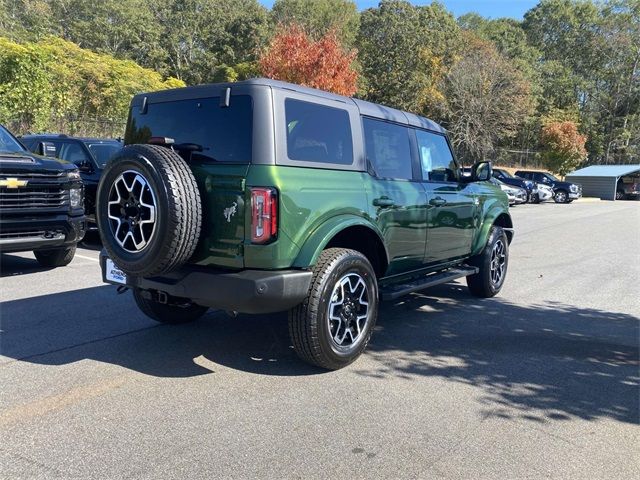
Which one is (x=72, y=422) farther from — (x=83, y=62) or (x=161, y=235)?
Result: (x=83, y=62)

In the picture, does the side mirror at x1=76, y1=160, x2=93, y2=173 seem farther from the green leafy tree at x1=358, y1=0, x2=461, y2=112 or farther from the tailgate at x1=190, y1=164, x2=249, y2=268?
the green leafy tree at x1=358, y1=0, x2=461, y2=112

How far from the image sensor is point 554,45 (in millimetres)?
59188

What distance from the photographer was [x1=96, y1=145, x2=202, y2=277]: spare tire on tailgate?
3635 mm

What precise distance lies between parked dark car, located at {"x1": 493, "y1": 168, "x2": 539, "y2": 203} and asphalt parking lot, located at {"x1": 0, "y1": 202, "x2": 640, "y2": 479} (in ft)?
72.2

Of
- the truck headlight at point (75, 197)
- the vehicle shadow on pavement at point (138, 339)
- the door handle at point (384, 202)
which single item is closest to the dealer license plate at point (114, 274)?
the vehicle shadow on pavement at point (138, 339)

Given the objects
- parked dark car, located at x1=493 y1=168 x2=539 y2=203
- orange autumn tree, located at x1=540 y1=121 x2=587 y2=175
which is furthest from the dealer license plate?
orange autumn tree, located at x1=540 y1=121 x2=587 y2=175

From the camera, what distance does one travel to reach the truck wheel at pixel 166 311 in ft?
16.9

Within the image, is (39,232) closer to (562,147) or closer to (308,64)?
(308,64)

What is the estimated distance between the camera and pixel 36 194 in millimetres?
6863

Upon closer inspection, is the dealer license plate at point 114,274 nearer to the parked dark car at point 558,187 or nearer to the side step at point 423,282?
the side step at point 423,282

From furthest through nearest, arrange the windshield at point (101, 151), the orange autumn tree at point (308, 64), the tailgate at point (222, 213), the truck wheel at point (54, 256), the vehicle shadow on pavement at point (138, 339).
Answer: the orange autumn tree at point (308, 64), the windshield at point (101, 151), the truck wheel at point (54, 256), the vehicle shadow on pavement at point (138, 339), the tailgate at point (222, 213)

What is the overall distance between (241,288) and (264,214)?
20.3 inches

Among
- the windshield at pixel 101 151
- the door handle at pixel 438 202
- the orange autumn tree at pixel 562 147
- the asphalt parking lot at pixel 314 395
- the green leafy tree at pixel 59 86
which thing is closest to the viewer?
the asphalt parking lot at pixel 314 395

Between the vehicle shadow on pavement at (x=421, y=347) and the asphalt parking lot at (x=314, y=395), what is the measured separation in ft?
0.07
